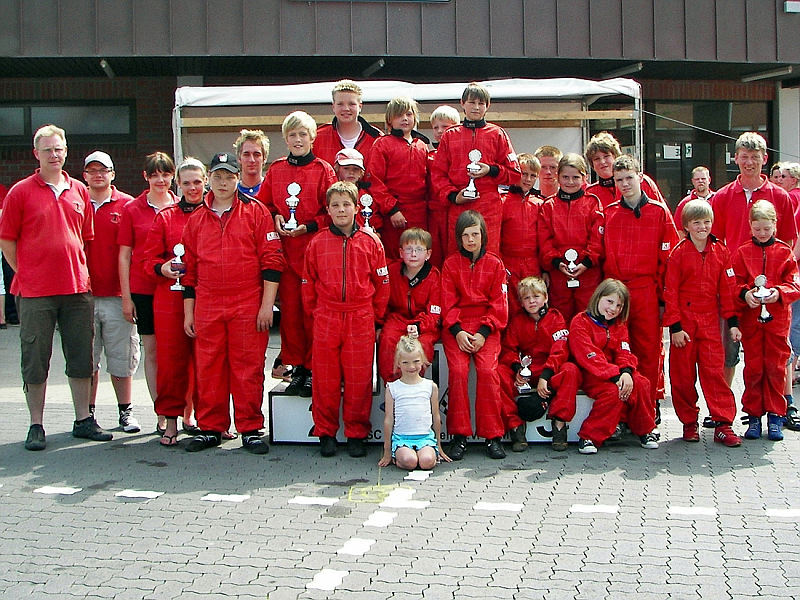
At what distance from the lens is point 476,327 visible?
6594 millimetres

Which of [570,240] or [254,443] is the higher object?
[570,240]

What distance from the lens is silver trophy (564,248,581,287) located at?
22.4 feet

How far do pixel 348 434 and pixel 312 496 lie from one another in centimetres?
93

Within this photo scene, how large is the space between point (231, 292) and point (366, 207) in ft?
3.74

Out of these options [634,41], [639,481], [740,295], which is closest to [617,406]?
[639,481]

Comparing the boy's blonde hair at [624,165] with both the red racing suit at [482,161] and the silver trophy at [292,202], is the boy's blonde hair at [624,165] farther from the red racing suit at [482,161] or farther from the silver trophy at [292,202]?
the silver trophy at [292,202]

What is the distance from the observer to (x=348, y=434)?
21.1ft

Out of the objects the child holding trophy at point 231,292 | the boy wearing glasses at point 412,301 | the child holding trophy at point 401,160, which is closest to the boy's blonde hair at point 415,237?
the boy wearing glasses at point 412,301

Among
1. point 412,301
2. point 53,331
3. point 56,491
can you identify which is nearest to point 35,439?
point 53,331

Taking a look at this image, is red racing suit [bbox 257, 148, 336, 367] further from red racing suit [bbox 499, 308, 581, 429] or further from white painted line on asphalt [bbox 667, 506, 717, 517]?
white painted line on asphalt [bbox 667, 506, 717, 517]

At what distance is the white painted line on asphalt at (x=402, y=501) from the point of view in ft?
17.5

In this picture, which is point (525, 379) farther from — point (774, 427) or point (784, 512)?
point (784, 512)

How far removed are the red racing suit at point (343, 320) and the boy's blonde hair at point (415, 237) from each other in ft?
0.73

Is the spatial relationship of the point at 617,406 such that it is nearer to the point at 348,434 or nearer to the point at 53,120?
the point at 348,434
